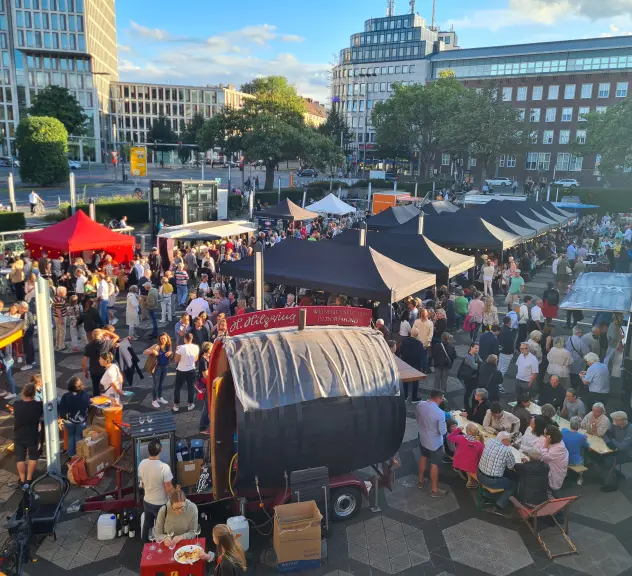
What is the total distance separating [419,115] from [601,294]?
54.2 m

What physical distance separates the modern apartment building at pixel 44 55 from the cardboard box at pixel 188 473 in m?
87.3

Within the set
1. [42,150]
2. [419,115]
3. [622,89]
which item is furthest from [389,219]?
[622,89]

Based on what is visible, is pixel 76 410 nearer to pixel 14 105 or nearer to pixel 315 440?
pixel 315 440

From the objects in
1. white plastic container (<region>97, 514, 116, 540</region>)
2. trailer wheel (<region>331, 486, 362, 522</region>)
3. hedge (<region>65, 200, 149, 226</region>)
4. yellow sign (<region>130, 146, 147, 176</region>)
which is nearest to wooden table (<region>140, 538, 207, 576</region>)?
white plastic container (<region>97, 514, 116, 540</region>)

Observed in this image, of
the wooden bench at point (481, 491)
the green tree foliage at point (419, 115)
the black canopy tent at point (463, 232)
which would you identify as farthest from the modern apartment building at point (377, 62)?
the wooden bench at point (481, 491)

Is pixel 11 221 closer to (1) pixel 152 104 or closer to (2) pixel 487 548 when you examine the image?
(2) pixel 487 548

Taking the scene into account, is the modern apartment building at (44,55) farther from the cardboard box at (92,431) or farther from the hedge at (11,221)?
the cardboard box at (92,431)

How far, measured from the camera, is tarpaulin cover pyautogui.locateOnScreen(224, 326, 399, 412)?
6.23 meters

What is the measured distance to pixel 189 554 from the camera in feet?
17.7

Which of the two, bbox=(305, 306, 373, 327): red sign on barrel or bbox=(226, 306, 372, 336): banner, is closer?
bbox=(226, 306, 372, 336): banner

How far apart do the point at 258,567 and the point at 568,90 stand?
77540 mm

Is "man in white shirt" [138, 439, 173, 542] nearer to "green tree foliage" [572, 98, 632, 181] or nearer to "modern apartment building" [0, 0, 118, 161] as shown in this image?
"green tree foliage" [572, 98, 632, 181]

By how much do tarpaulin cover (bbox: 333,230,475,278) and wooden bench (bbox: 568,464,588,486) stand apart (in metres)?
7.17

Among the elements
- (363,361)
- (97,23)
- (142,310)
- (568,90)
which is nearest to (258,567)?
(363,361)
